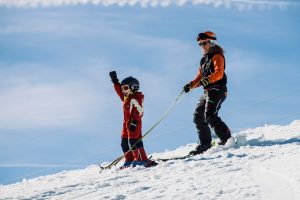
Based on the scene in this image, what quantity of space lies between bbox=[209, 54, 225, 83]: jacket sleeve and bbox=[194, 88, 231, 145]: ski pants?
274 millimetres

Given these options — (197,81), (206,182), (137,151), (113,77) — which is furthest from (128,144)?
(206,182)

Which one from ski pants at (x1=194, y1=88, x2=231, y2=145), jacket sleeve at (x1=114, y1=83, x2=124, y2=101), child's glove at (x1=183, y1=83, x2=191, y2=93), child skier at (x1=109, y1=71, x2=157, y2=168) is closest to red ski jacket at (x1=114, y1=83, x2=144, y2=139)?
child skier at (x1=109, y1=71, x2=157, y2=168)

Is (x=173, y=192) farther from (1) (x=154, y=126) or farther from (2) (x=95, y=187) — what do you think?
(1) (x=154, y=126)

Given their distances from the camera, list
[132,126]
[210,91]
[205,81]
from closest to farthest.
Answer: [132,126]
[205,81]
[210,91]

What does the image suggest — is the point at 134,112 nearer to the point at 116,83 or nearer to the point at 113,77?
the point at 116,83

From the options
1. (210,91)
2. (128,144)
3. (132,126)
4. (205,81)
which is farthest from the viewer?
(210,91)

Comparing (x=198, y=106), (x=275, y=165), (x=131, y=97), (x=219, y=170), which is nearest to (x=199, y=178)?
(x=219, y=170)

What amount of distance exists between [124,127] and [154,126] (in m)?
0.65

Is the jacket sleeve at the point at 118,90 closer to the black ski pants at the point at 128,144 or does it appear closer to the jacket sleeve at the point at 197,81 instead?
the black ski pants at the point at 128,144

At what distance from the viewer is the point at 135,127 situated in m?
8.93

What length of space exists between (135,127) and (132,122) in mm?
99

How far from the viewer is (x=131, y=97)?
905cm

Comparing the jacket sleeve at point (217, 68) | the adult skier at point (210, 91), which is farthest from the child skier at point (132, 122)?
the jacket sleeve at point (217, 68)

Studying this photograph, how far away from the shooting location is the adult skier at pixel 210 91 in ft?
31.2
